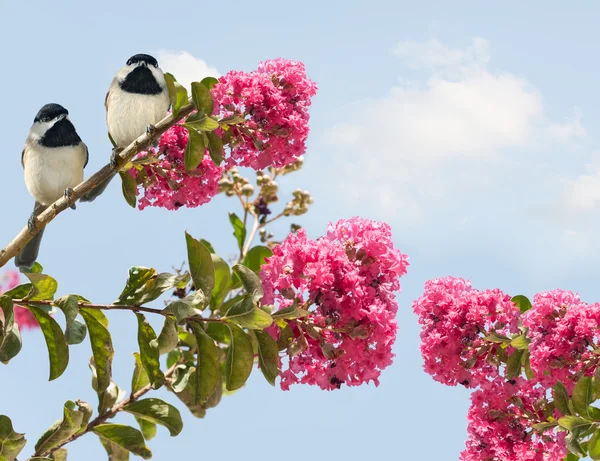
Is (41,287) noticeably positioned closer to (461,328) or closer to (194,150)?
(194,150)

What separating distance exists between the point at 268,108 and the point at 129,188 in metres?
0.73

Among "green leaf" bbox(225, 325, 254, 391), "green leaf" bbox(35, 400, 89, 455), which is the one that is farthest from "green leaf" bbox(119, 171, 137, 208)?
"green leaf" bbox(225, 325, 254, 391)

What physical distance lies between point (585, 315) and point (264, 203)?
2.25 metres

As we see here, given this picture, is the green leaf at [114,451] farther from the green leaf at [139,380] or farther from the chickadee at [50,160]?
the chickadee at [50,160]

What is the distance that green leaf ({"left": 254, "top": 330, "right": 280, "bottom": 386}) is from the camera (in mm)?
2229

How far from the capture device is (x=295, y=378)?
7.75ft

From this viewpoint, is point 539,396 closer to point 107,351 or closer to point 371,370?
point 371,370

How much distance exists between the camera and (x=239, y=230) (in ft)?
13.9

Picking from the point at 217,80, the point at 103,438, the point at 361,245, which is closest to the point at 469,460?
the point at 361,245

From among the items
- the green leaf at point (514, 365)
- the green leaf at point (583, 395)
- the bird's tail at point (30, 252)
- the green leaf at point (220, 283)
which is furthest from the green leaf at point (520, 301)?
the bird's tail at point (30, 252)

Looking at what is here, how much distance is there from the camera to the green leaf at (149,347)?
245cm

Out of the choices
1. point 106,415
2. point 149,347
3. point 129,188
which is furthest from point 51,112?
point 149,347

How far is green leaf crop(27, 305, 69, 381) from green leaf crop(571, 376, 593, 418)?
6.17ft

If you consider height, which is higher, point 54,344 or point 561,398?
point 561,398
